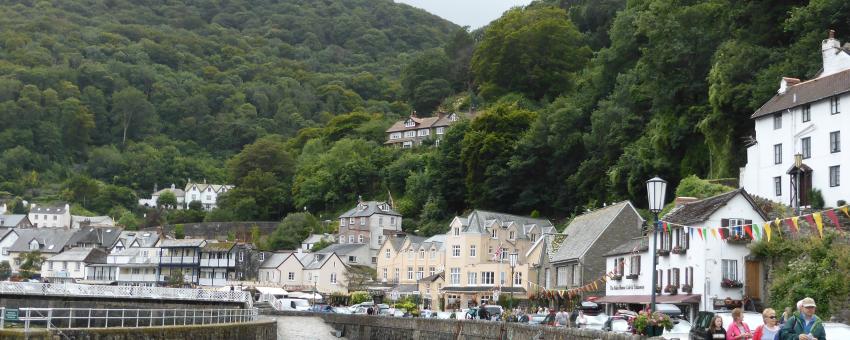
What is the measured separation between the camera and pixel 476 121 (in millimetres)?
93812

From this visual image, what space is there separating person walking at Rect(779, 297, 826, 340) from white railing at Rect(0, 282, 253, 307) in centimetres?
3343

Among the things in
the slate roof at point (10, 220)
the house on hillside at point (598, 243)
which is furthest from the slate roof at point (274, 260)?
the slate roof at point (10, 220)

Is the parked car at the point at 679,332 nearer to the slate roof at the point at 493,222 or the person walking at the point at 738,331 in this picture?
the person walking at the point at 738,331

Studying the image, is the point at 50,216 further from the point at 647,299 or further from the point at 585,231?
the point at 647,299

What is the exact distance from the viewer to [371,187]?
379ft

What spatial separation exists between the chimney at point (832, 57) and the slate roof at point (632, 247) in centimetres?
1150

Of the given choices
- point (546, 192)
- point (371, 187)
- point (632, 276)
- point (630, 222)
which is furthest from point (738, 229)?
point (371, 187)

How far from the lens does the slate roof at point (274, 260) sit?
97.6 metres

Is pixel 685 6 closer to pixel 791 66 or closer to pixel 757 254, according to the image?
pixel 791 66

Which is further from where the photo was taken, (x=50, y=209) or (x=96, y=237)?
(x=50, y=209)

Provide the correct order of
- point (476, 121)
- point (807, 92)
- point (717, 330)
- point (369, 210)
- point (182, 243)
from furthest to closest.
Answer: point (182, 243) < point (369, 210) < point (476, 121) < point (807, 92) < point (717, 330)

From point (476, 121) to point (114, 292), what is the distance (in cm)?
5226

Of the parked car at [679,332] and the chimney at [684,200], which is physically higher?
the chimney at [684,200]

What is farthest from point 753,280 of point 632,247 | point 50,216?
point 50,216
